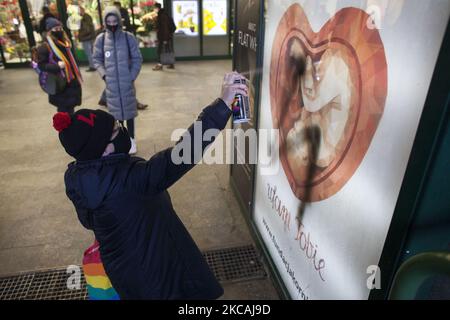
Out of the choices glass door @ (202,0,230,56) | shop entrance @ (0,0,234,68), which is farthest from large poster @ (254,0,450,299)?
glass door @ (202,0,230,56)

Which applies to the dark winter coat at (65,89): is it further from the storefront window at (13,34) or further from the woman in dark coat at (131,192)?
the storefront window at (13,34)

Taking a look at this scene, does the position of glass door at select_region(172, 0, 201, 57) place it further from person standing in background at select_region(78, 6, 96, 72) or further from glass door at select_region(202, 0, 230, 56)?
person standing in background at select_region(78, 6, 96, 72)

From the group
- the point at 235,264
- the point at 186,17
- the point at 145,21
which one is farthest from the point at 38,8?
the point at 235,264

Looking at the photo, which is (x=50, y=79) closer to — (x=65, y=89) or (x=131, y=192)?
(x=65, y=89)

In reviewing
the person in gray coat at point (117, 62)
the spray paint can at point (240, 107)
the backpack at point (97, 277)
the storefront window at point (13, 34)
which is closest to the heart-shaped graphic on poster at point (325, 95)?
the spray paint can at point (240, 107)

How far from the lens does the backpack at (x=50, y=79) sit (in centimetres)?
453

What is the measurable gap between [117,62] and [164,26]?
5827mm

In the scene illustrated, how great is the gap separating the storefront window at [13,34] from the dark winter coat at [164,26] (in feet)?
11.9

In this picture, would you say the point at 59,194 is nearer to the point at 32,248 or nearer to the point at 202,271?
the point at 32,248

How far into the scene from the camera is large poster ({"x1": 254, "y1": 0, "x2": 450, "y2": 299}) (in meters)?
1.30

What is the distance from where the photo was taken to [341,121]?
173 centimetres

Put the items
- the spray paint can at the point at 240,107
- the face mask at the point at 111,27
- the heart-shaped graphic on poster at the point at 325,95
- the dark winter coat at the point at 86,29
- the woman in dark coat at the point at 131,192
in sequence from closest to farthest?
the heart-shaped graphic on poster at the point at 325,95 < the woman in dark coat at the point at 131,192 < the spray paint can at the point at 240,107 < the face mask at the point at 111,27 < the dark winter coat at the point at 86,29

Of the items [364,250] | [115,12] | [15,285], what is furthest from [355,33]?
[115,12]

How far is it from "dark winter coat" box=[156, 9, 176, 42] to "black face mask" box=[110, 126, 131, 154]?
28.9 ft
